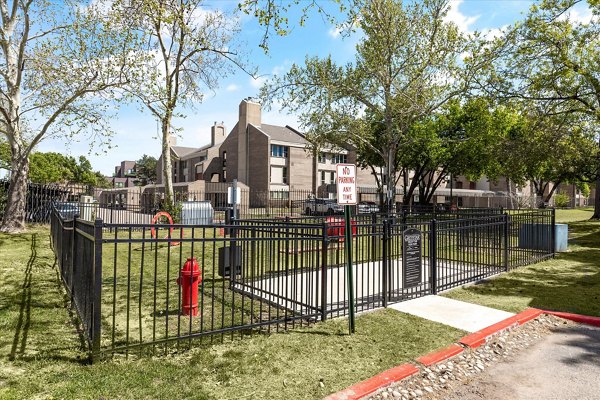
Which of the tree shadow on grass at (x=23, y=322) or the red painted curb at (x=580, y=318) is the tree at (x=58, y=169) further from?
the red painted curb at (x=580, y=318)

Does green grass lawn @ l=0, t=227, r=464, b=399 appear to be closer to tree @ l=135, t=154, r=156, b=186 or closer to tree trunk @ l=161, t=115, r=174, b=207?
tree trunk @ l=161, t=115, r=174, b=207

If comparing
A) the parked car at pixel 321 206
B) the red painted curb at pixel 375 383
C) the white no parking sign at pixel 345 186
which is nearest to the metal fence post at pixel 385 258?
the white no parking sign at pixel 345 186

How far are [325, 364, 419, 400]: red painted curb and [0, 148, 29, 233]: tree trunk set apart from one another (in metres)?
19.6

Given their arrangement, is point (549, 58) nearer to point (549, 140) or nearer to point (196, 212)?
point (549, 140)

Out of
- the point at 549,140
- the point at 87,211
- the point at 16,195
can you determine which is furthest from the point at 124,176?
the point at 549,140

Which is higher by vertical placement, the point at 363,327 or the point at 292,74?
the point at 292,74

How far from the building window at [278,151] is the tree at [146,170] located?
7348 centimetres

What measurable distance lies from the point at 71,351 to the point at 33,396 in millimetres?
1102

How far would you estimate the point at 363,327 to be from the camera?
18.7ft

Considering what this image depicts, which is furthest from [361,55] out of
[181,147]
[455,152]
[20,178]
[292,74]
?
[181,147]

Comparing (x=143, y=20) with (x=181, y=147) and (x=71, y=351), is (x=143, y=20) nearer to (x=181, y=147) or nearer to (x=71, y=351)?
(x=71, y=351)

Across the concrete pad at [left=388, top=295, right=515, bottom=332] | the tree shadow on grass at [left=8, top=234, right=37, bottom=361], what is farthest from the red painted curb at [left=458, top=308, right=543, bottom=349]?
the tree shadow on grass at [left=8, top=234, right=37, bottom=361]

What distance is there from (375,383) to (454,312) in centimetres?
318

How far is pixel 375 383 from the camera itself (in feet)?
13.0
